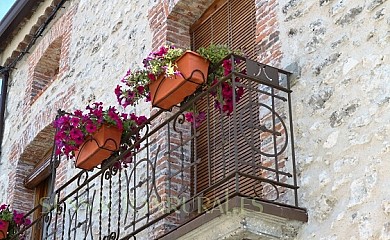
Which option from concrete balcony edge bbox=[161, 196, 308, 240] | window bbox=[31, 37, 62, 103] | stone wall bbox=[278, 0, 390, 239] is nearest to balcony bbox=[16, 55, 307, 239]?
concrete balcony edge bbox=[161, 196, 308, 240]

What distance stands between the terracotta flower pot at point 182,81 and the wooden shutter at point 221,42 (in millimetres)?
438

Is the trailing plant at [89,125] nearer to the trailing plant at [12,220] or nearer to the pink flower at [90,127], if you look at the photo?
the pink flower at [90,127]

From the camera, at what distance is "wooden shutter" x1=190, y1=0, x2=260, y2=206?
630cm

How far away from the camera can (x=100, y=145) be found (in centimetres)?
678

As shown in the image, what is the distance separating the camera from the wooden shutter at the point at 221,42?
6.30 m

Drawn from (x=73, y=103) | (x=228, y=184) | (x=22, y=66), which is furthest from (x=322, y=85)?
(x=22, y=66)

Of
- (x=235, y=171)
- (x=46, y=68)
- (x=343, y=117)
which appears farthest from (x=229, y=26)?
(x=46, y=68)

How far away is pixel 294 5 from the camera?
→ 238 inches

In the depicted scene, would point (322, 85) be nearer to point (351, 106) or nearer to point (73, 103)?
point (351, 106)

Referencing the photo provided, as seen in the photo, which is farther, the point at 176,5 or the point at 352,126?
the point at 176,5

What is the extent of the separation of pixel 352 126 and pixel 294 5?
4.56 ft

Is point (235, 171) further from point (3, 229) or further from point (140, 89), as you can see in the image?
point (3, 229)

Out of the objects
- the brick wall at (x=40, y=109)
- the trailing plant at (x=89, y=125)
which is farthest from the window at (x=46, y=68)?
the trailing plant at (x=89, y=125)

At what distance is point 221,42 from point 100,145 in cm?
153
